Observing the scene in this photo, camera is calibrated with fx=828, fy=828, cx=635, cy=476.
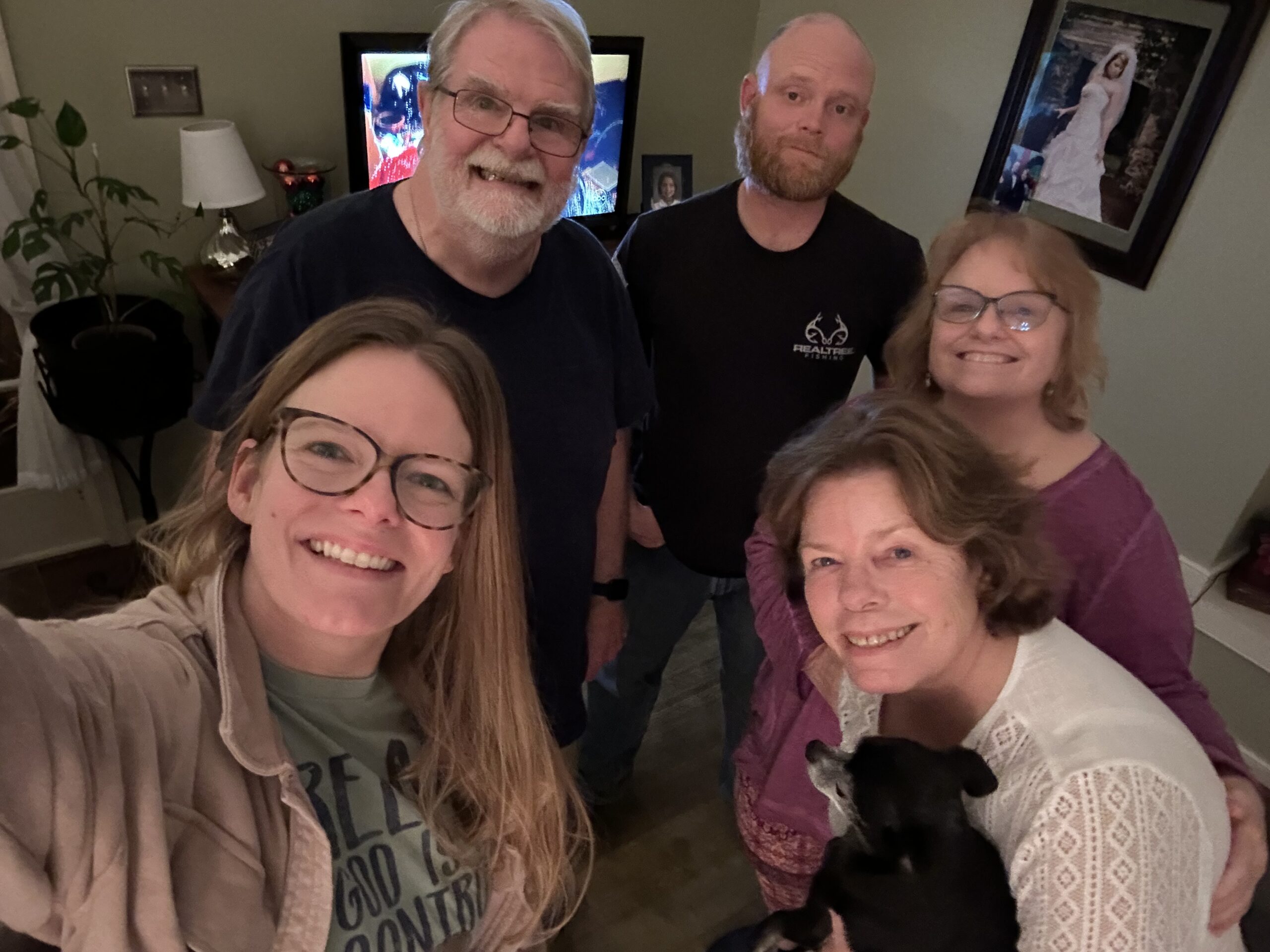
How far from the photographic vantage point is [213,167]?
2180 millimetres

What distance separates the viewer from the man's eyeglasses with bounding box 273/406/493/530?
0.84 m

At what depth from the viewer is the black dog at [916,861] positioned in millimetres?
856

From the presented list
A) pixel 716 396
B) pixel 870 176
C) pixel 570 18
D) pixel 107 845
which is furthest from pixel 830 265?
pixel 870 176

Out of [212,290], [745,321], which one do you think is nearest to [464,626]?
[745,321]

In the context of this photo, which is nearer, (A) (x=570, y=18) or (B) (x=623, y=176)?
(A) (x=570, y=18)

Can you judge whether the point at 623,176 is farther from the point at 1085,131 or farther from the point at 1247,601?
the point at 1247,601

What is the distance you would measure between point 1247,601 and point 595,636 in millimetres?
1945

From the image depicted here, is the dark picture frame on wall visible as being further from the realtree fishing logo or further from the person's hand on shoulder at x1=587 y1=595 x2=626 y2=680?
the person's hand on shoulder at x1=587 y1=595 x2=626 y2=680

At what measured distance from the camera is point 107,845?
601mm

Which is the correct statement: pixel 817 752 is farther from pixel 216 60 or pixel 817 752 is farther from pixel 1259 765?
pixel 216 60

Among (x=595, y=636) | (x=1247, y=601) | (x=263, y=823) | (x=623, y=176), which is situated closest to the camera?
(x=263, y=823)

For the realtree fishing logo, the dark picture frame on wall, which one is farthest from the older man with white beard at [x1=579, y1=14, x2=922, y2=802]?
the dark picture frame on wall

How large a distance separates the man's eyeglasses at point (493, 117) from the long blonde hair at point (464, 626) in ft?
1.23

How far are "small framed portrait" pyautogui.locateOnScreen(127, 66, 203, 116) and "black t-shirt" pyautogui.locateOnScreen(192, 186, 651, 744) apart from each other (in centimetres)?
147
